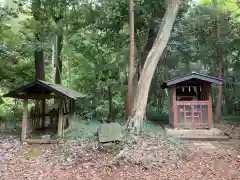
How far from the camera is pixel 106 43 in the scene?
15594mm

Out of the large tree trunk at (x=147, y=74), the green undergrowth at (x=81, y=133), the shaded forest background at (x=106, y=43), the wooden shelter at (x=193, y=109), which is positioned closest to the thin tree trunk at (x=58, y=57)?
the shaded forest background at (x=106, y=43)

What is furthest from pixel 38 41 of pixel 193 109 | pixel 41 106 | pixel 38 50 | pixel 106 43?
pixel 193 109

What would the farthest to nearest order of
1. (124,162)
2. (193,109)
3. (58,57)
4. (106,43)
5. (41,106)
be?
(58,57) → (106,43) → (193,109) → (41,106) → (124,162)

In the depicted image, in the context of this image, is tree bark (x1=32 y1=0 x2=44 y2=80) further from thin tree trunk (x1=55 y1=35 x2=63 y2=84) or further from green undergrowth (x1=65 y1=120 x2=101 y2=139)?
green undergrowth (x1=65 y1=120 x2=101 y2=139)

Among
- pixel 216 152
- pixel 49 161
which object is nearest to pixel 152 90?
pixel 216 152

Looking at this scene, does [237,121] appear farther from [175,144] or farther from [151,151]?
[151,151]

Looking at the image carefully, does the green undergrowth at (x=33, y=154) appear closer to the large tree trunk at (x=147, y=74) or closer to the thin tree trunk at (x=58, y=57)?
the large tree trunk at (x=147, y=74)

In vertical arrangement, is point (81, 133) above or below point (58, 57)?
below

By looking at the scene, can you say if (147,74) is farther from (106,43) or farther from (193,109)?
(106,43)

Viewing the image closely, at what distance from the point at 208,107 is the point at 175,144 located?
155 inches

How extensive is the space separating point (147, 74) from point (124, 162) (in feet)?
13.4

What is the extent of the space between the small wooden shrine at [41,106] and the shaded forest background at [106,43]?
314cm

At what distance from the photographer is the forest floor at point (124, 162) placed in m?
6.39

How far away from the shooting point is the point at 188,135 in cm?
1047
